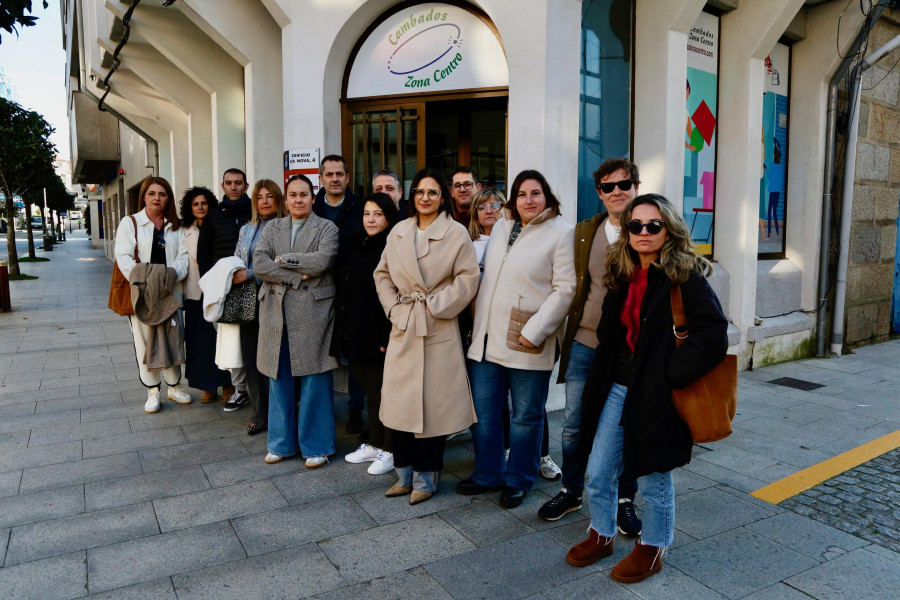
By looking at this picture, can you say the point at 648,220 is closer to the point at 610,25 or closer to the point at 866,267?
the point at 610,25

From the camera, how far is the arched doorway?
6062 mm

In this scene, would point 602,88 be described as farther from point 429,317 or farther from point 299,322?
point 299,322

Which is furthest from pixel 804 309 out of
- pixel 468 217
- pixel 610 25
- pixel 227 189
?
pixel 227 189

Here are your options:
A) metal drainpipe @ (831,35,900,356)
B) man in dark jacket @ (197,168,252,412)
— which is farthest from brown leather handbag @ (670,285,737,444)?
metal drainpipe @ (831,35,900,356)

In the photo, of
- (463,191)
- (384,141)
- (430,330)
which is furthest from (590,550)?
(384,141)

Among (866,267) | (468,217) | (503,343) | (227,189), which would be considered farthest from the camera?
(866,267)

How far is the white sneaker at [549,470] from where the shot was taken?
431cm

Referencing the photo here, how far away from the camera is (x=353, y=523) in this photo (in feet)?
12.0

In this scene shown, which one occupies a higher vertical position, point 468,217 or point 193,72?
point 193,72

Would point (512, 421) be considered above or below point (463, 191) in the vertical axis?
below

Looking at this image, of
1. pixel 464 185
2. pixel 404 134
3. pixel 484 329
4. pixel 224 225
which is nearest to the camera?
pixel 484 329

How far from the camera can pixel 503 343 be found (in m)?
3.80

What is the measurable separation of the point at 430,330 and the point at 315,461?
141cm

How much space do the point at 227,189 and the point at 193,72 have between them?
3808mm
